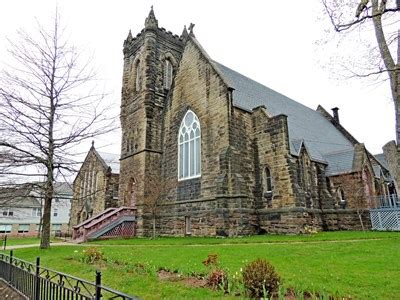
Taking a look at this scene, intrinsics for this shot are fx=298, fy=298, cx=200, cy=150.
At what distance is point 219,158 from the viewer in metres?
19.9

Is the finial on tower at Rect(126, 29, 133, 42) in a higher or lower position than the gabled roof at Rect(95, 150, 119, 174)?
higher

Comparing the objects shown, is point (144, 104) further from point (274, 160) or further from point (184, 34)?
point (274, 160)

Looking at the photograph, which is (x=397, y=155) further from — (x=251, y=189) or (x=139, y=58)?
(x=139, y=58)

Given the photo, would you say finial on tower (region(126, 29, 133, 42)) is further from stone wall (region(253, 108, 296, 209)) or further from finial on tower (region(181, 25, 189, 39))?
stone wall (region(253, 108, 296, 209))

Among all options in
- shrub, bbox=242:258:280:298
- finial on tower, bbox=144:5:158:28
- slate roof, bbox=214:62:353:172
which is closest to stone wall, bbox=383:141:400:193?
shrub, bbox=242:258:280:298

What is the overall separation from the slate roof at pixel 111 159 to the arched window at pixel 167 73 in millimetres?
10998

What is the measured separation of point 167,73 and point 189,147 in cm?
974

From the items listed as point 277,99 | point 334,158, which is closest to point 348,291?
point 334,158

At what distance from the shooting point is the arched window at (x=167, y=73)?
1139 inches

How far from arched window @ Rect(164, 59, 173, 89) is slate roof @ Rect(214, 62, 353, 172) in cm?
531

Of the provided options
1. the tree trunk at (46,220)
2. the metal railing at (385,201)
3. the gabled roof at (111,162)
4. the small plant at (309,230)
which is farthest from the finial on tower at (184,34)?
the metal railing at (385,201)

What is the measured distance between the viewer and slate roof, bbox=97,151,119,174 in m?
36.4

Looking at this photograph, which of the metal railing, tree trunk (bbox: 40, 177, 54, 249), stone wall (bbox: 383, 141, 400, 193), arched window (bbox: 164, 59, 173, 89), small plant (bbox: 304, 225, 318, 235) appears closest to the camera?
stone wall (bbox: 383, 141, 400, 193)

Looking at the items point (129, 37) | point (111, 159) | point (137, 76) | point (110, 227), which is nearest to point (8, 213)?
point (111, 159)
